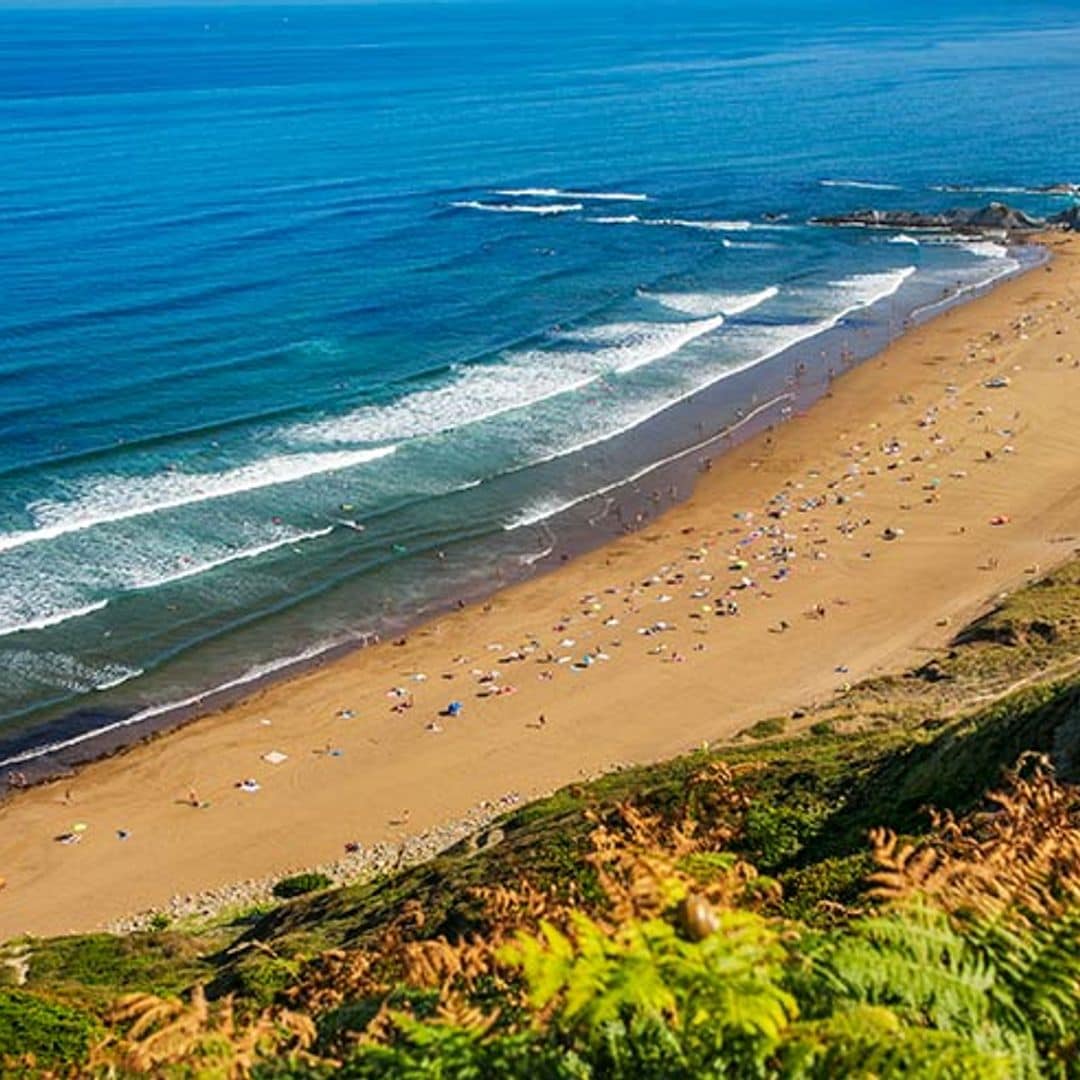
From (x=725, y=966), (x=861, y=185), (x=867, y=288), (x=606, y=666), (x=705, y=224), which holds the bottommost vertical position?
(x=606, y=666)

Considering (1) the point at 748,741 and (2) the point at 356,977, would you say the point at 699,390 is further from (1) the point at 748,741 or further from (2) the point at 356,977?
(2) the point at 356,977

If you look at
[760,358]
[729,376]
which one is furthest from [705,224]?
[729,376]

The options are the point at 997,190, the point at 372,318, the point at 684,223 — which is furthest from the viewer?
the point at 997,190

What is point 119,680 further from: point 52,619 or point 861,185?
point 861,185

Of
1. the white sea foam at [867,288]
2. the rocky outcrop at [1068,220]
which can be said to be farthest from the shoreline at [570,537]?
the rocky outcrop at [1068,220]

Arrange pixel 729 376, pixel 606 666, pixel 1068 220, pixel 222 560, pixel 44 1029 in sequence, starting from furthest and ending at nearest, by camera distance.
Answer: pixel 1068 220 < pixel 729 376 < pixel 222 560 < pixel 606 666 < pixel 44 1029

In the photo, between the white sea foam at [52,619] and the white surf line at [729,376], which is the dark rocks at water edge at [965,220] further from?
the white sea foam at [52,619]
